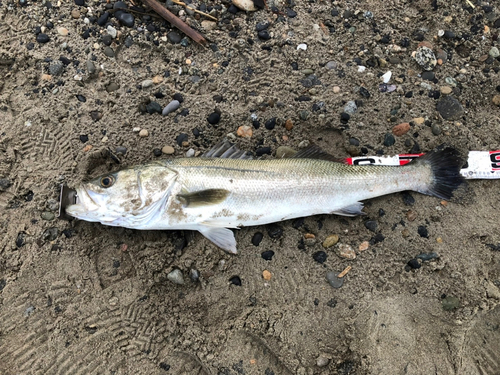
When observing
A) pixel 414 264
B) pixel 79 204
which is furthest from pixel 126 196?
pixel 414 264

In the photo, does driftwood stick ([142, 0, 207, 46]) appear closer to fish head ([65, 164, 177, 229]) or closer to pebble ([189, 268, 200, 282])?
fish head ([65, 164, 177, 229])

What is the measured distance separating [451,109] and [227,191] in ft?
9.26

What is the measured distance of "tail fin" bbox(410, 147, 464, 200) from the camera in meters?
3.61

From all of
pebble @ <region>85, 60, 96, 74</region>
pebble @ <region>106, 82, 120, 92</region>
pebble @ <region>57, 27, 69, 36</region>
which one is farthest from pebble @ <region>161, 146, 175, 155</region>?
pebble @ <region>57, 27, 69, 36</region>

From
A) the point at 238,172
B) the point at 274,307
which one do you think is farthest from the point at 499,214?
the point at 238,172

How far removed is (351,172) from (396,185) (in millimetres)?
516

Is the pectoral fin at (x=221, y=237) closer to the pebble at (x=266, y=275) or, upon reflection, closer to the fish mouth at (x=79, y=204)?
the pebble at (x=266, y=275)

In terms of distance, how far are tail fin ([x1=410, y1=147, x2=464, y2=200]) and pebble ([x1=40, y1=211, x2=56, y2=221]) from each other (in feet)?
12.7

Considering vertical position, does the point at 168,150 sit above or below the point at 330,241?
above

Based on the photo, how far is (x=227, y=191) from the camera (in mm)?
3301

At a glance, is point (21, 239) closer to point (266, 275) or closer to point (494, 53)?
point (266, 275)

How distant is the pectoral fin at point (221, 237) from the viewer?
3.44m

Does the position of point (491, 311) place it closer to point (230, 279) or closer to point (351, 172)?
point (351, 172)

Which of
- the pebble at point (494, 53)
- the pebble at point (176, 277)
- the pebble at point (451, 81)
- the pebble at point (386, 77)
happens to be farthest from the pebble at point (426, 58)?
the pebble at point (176, 277)
